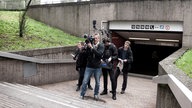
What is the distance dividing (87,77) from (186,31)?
6530 millimetres

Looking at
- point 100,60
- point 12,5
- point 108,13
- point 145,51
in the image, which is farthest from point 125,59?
point 145,51

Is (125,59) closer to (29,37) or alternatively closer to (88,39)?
(88,39)

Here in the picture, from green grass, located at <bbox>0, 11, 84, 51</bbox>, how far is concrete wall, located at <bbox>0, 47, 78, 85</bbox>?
0.63 meters

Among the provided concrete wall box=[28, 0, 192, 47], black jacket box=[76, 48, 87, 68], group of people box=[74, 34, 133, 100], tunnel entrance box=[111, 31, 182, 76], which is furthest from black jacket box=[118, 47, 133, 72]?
tunnel entrance box=[111, 31, 182, 76]

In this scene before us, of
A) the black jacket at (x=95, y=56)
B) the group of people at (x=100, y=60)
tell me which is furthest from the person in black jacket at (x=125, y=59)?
the black jacket at (x=95, y=56)

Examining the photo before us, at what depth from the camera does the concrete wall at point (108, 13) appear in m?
12.8

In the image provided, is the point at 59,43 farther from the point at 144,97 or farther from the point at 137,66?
the point at 137,66

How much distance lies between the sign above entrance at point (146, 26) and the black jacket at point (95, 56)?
659 cm

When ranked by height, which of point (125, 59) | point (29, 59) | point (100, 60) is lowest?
point (29, 59)

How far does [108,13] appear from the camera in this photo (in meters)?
15.0

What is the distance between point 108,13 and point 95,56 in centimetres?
778

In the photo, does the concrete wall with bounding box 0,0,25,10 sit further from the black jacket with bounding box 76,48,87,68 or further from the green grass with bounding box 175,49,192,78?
the green grass with bounding box 175,49,192,78

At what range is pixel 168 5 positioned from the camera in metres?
13.1

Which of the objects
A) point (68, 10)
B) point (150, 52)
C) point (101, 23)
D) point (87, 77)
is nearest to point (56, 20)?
point (68, 10)
